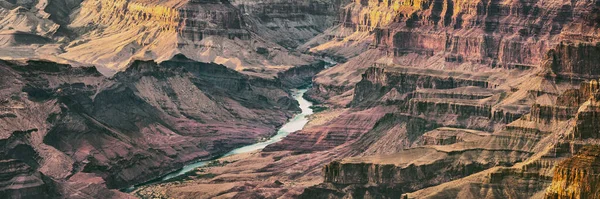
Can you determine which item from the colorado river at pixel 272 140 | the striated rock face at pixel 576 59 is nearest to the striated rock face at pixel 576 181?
the striated rock face at pixel 576 59

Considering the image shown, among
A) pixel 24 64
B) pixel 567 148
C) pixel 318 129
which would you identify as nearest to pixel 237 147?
pixel 318 129

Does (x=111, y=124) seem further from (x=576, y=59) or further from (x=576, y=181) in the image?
(x=576, y=181)

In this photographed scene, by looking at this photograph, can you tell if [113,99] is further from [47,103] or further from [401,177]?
[401,177]

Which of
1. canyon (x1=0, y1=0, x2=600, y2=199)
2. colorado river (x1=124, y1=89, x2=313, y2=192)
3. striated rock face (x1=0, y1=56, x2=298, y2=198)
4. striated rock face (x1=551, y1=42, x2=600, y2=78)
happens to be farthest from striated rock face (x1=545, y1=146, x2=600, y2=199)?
colorado river (x1=124, y1=89, x2=313, y2=192)

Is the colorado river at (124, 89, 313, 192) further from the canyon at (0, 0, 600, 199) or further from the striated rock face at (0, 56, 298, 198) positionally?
the striated rock face at (0, 56, 298, 198)

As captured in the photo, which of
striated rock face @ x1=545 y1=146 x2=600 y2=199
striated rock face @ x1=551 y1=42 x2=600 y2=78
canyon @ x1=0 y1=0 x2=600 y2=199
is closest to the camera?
striated rock face @ x1=545 y1=146 x2=600 y2=199

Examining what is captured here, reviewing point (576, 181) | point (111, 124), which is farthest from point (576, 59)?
point (576, 181)

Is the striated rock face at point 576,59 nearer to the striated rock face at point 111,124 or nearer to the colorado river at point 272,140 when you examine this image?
the colorado river at point 272,140
